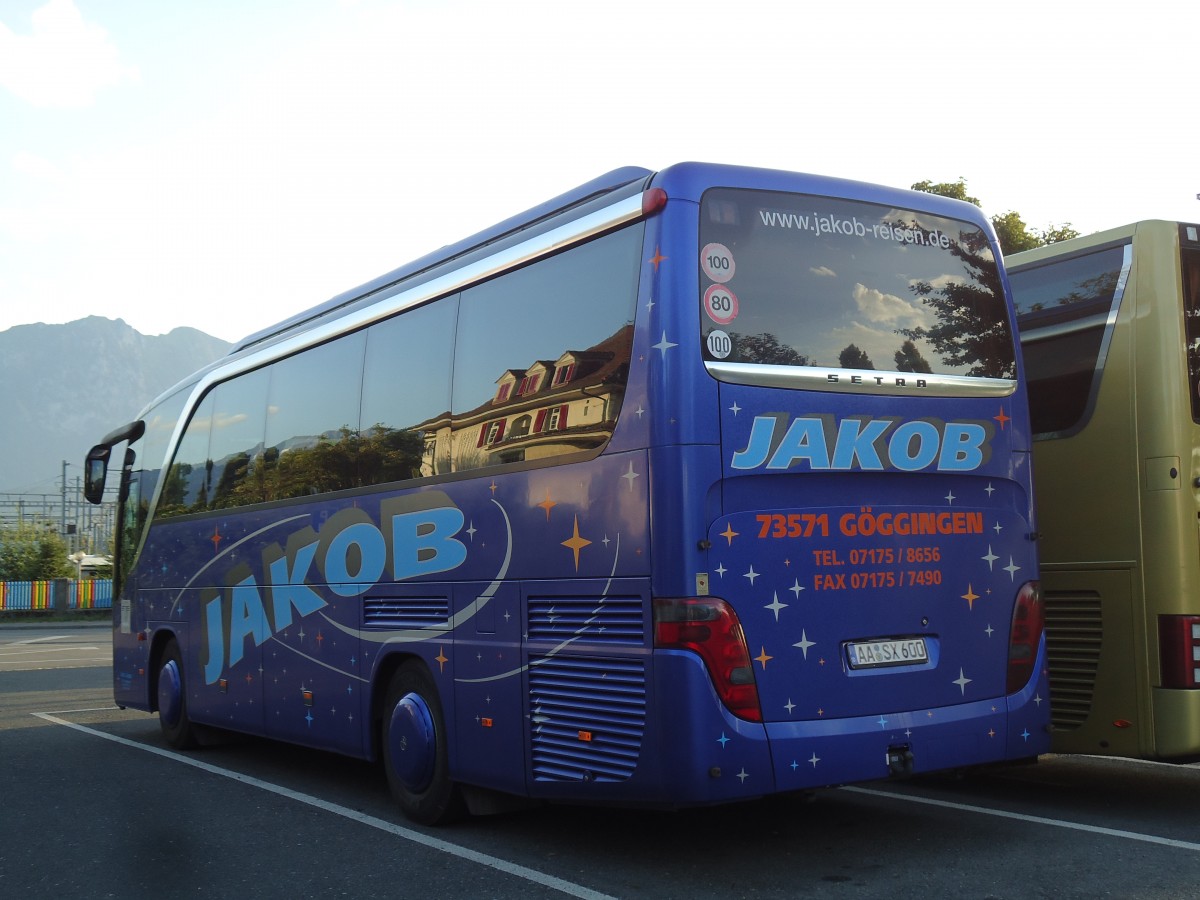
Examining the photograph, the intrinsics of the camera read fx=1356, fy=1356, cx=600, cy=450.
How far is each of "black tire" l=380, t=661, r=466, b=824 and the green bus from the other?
11.8 ft

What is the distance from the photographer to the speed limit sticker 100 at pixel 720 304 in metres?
6.33

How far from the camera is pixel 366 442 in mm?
8898

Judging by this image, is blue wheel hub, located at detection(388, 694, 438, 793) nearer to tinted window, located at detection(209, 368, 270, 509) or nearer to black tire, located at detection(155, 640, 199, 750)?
tinted window, located at detection(209, 368, 270, 509)

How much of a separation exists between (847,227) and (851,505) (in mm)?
1452

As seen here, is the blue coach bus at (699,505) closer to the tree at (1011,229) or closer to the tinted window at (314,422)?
the tinted window at (314,422)

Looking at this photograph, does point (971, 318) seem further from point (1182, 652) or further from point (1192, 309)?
point (1182, 652)

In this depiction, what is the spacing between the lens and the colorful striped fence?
49562 mm

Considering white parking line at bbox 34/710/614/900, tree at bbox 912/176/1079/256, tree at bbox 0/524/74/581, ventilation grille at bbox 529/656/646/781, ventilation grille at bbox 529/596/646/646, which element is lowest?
white parking line at bbox 34/710/614/900

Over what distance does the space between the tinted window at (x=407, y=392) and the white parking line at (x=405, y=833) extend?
6.82 feet

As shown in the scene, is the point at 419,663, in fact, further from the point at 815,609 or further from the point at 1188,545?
the point at 1188,545

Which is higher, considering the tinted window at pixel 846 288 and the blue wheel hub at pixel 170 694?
the tinted window at pixel 846 288

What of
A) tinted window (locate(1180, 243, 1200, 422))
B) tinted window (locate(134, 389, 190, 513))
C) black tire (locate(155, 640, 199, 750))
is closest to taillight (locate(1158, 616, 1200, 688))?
tinted window (locate(1180, 243, 1200, 422))

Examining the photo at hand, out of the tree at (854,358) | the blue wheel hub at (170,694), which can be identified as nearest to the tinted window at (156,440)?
the blue wheel hub at (170,694)

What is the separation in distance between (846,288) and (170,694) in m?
8.13
